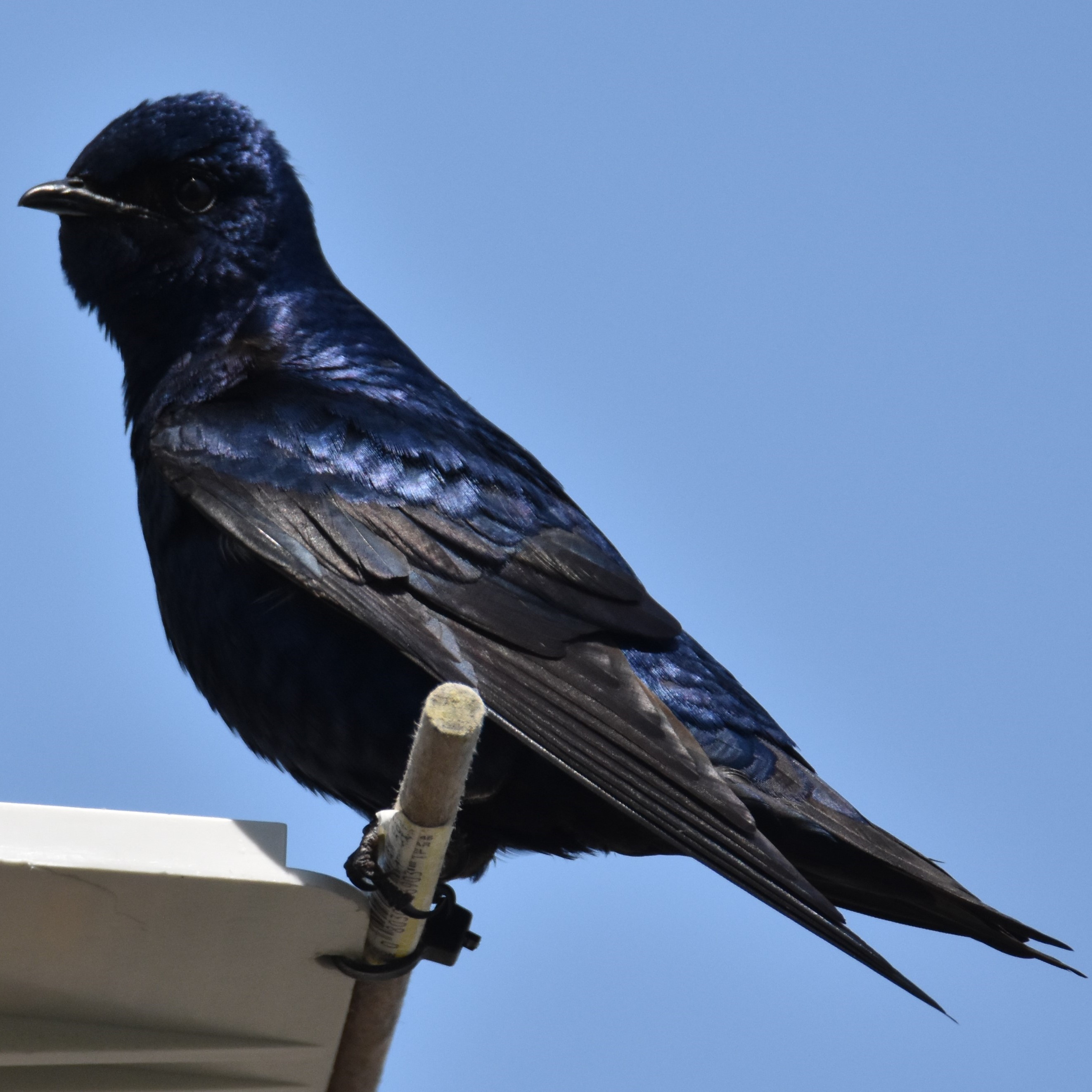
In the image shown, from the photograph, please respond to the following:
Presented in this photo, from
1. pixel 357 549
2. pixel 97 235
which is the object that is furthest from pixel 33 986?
pixel 97 235

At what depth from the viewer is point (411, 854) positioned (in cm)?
282

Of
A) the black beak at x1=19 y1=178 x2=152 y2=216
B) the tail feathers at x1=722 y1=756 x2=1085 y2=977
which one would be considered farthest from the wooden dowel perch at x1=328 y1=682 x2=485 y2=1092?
the black beak at x1=19 y1=178 x2=152 y2=216

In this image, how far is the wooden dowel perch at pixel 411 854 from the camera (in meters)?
2.59

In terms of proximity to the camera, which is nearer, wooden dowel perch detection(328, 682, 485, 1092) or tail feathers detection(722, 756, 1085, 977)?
wooden dowel perch detection(328, 682, 485, 1092)

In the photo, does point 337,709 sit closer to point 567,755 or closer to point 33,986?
point 567,755

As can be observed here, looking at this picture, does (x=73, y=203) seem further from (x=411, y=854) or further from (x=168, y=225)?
(x=411, y=854)

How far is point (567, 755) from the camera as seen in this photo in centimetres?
355

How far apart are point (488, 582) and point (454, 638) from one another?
254 millimetres

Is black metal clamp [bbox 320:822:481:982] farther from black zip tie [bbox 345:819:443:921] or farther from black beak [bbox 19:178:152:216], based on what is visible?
black beak [bbox 19:178:152:216]

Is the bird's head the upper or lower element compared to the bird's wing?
upper

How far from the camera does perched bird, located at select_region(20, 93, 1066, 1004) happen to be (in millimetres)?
3623

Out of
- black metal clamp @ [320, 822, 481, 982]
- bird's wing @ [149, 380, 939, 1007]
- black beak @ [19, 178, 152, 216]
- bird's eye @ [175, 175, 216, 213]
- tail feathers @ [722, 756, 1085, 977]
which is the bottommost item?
black metal clamp @ [320, 822, 481, 982]

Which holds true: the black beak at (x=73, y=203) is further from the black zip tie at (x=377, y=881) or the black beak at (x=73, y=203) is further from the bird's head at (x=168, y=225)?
the black zip tie at (x=377, y=881)

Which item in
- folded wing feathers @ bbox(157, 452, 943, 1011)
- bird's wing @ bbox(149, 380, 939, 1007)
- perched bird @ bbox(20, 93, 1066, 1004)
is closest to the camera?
folded wing feathers @ bbox(157, 452, 943, 1011)
